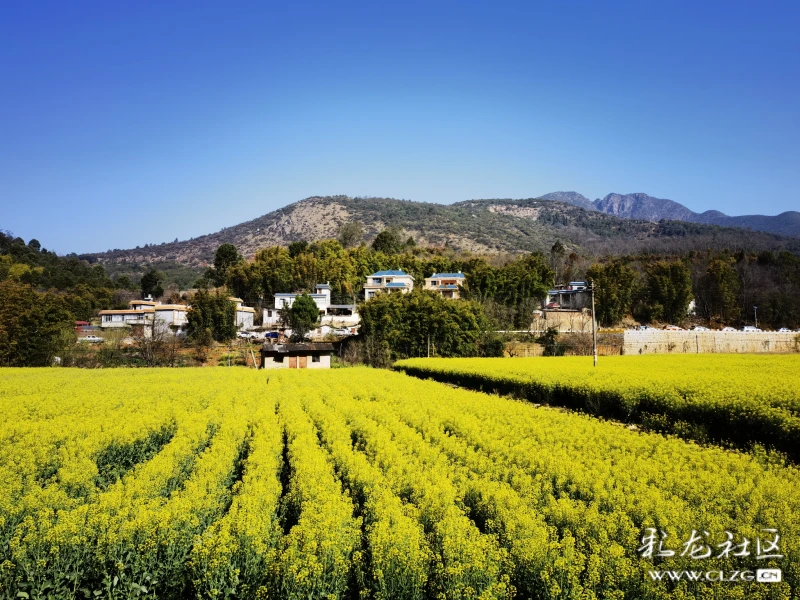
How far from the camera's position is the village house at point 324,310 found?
62906 millimetres

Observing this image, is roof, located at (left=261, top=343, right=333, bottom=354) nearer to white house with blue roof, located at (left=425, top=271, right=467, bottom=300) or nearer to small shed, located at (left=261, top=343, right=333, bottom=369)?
small shed, located at (left=261, top=343, right=333, bottom=369)

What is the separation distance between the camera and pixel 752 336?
4541cm

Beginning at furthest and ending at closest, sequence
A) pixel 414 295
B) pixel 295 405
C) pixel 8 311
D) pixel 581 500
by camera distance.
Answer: pixel 414 295 < pixel 8 311 < pixel 295 405 < pixel 581 500

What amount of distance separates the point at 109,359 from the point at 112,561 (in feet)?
150

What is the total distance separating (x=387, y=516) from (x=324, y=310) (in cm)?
6047

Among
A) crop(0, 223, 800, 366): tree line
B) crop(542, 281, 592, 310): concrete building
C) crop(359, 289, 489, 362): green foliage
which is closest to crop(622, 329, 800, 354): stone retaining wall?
crop(0, 223, 800, 366): tree line

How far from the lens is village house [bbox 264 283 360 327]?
6291 centimetres

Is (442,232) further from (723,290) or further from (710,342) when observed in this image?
(710,342)

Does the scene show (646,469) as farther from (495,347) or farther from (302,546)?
(495,347)

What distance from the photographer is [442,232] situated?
134125mm

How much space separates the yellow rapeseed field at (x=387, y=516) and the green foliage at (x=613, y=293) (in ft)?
166

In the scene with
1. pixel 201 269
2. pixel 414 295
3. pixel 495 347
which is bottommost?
pixel 495 347

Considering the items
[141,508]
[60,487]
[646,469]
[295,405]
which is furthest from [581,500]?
[295,405]

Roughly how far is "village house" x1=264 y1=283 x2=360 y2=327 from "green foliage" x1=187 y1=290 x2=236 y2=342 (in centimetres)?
824
